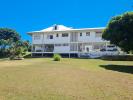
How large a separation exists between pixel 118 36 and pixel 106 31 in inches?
107

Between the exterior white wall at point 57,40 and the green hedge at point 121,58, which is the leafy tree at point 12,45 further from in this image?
the green hedge at point 121,58

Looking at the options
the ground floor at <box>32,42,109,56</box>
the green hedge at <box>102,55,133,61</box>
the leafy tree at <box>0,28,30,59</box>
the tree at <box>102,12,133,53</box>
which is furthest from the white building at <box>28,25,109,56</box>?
the tree at <box>102,12,133,53</box>

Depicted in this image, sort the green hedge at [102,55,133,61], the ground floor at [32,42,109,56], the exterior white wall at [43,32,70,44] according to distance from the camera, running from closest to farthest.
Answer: the green hedge at [102,55,133,61], the ground floor at [32,42,109,56], the exterior white wall at [43,32,70,44]

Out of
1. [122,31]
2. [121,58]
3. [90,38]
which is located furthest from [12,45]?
[122,31]

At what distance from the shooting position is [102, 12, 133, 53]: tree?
33.4 metres

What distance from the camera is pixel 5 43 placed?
2500 inches

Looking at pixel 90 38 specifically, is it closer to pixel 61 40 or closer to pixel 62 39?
pixel 62 39

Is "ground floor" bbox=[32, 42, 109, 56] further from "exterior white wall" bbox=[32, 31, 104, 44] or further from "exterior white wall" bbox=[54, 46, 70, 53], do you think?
"exterior white wall" bbox=[32, 31, 104, 44]

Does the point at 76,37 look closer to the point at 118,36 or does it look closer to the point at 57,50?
the point at 57,50

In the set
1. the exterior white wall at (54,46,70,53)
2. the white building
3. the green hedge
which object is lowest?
the green hedge

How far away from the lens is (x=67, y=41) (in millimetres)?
58250

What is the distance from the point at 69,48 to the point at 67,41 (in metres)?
1.85

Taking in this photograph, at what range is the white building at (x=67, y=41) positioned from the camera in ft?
183

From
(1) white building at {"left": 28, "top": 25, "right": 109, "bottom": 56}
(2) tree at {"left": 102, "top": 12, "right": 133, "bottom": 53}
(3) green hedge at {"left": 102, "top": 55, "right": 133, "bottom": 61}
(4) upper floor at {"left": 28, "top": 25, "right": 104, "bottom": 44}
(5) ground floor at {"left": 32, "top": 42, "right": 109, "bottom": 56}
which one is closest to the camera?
(2) tree at {"left": 102, "top": 12, "right": 133, "bottom": 53}
